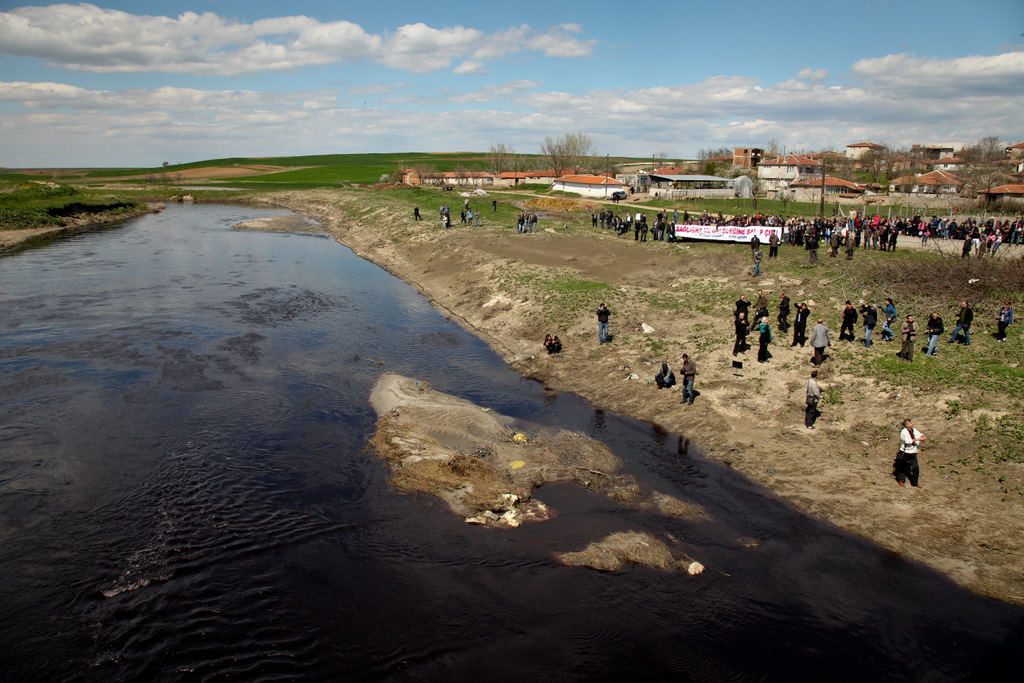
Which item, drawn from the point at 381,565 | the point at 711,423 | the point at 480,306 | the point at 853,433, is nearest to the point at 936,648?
the point at 853,433

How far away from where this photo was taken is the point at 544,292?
36656 mm

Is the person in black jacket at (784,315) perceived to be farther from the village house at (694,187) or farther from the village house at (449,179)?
the village house at (449,179)

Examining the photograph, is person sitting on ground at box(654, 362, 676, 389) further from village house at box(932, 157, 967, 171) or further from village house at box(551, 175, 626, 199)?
village house at box(932, 157, 967, 171)

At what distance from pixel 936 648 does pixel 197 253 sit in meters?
66.7

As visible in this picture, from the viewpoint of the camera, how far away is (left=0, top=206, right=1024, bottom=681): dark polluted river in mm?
12141

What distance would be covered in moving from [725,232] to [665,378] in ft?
84.8

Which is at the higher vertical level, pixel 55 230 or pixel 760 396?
pixel 55 230

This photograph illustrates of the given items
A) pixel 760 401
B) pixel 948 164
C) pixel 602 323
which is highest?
pixel 948 164

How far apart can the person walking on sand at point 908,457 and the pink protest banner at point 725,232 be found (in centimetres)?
2772

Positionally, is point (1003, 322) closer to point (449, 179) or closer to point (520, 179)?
point (520, 179)

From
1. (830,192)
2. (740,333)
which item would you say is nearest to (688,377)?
(740,333)

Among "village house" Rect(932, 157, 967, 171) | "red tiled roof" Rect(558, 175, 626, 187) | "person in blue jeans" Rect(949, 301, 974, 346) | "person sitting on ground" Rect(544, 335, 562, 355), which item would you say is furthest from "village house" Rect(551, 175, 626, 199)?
"village house" Rect(932, 157, 967, 171)

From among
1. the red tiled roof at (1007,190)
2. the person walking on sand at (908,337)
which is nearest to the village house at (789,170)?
the red tiled roof at (1007,190)

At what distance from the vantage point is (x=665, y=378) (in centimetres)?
2477
